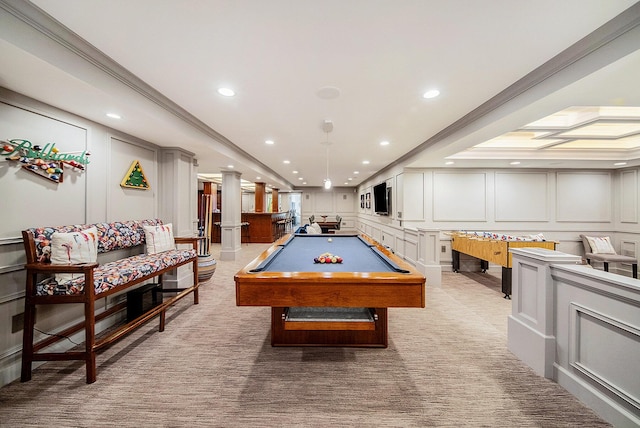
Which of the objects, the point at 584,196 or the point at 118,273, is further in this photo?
the point at 584,196

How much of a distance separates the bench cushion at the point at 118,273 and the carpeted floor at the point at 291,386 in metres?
0.69

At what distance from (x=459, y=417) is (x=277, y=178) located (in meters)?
7.96

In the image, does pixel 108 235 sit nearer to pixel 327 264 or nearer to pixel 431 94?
pixel 327 264

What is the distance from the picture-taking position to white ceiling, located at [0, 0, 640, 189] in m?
1.42

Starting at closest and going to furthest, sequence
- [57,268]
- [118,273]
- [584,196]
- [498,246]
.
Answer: [57,268]
[118,273]
[498,246]
[584,196]

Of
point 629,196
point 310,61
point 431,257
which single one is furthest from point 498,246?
point 629,196

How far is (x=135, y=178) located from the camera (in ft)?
10.7

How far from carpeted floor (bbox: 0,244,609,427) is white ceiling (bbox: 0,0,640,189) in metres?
2.30

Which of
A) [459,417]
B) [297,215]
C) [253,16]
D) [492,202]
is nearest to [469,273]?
[492,202]

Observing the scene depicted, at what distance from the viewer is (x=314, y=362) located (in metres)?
2.08

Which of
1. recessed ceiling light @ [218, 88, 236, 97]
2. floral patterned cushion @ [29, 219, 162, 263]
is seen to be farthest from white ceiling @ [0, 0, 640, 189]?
floral patterned cushion @ [29, 219, 162, 263]

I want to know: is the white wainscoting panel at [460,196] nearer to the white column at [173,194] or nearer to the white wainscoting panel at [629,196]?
the white wainscoting panel at [629,196]

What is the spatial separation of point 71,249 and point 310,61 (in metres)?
2.55

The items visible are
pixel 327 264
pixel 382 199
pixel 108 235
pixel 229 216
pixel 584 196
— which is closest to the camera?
pixel 327 264
